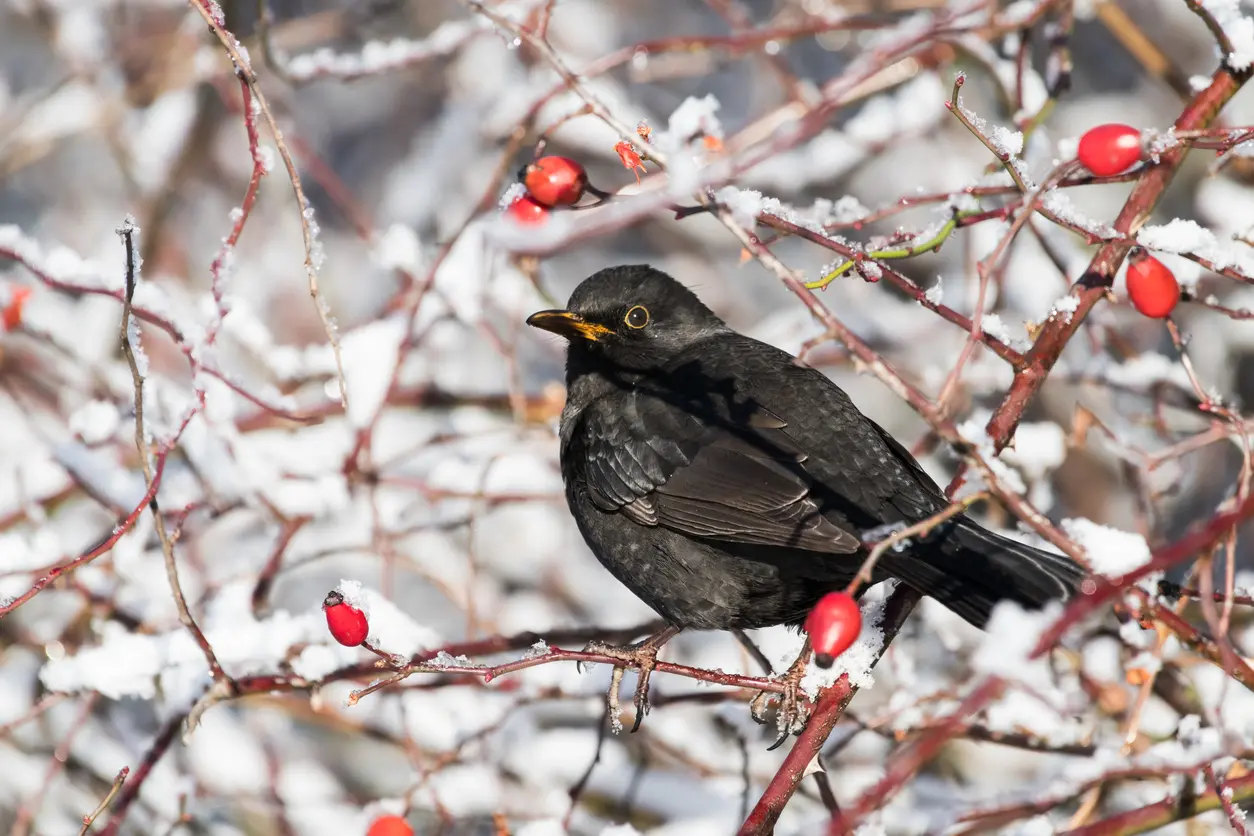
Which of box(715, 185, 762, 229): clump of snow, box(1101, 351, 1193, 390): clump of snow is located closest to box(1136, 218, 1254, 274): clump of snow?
box(715, 185, 762, 229): clump of snow

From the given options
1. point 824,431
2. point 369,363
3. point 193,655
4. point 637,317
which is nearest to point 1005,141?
point 824,431

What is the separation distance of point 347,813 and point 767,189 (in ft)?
10.00

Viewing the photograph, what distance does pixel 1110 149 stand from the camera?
2.14 metres

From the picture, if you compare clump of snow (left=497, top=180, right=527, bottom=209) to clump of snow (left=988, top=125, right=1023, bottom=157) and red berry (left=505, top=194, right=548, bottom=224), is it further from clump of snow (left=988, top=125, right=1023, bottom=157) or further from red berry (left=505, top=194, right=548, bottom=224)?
clump of snow (left=988, top=125, right=1023, bottom=157)

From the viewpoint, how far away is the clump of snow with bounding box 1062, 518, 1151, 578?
187cm

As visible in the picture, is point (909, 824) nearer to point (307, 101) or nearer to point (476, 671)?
point (476, 671)

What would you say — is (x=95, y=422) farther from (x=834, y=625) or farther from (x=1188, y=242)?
(x=1188, y=242)

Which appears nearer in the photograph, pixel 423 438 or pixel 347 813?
pixel 347 813

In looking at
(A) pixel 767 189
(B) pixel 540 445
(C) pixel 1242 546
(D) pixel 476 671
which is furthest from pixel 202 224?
(C) pixel 1242 546

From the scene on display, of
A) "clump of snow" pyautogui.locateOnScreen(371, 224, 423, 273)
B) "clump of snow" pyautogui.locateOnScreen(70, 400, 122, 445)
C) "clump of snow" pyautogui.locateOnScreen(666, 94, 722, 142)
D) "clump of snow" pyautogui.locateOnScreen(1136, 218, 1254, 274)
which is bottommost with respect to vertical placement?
"clump of snow" pyautogui.locateOnScreen(666, 94, 722, 142)

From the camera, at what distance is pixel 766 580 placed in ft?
10.4

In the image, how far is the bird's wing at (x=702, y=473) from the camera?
3.02 metres

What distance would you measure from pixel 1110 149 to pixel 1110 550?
2.37 feet

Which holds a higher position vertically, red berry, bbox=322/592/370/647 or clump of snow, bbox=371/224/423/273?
clump of snow, bbox=371/224/423/273
